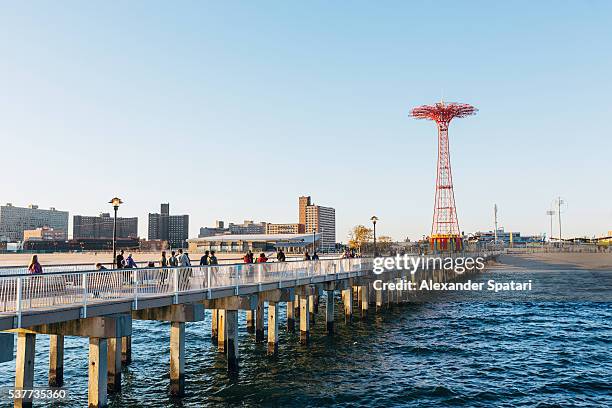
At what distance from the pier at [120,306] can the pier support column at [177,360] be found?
0.04 meters

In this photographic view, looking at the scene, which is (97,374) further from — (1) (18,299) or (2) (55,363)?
(2) (55,363)

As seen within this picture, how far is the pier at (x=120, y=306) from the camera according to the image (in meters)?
15.0

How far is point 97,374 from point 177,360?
13.8 ft

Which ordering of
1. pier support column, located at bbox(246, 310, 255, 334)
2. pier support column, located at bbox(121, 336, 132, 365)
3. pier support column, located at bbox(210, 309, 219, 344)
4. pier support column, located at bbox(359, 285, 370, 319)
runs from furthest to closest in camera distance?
pier support column, located at bbox(359, 285, 370, 319)
pier support column, located at bbox(246, 310, 255, 334)
pier support column, located at bbox(210, 309, 219, 344)
pier support column, located at bbox(121, 336, 132, 365)

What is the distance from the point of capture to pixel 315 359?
90.1 feet

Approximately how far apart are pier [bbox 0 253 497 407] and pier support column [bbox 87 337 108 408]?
0.03 metres

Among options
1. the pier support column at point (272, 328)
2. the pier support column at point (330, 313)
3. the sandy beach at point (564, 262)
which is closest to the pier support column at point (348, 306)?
the pier support column at point (330, 313)

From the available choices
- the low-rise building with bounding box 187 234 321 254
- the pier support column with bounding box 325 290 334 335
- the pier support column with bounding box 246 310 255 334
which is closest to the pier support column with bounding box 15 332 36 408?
the pier support column with bounding box 246 310 255 334

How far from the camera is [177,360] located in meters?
20.3

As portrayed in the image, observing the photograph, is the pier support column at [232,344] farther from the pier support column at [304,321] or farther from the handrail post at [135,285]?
the pier support column at [304,321]

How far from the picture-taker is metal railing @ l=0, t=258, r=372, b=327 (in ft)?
47.8

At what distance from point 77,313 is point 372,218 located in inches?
1584

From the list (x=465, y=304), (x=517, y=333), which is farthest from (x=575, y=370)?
(x=465, y=304)

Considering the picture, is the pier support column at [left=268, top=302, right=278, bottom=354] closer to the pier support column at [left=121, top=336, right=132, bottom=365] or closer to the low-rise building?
the pier support column at [left=121, top=336, right=132, bottom=365]
